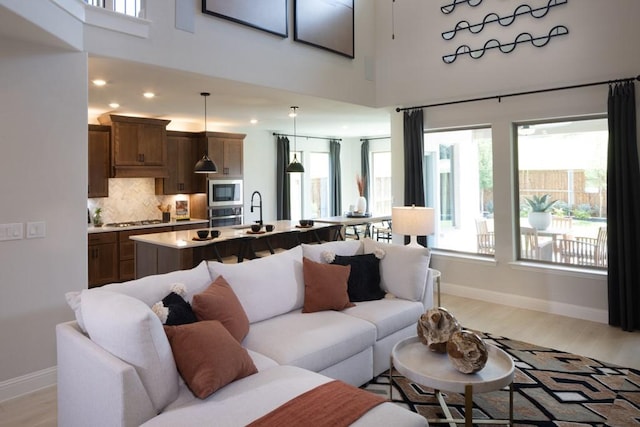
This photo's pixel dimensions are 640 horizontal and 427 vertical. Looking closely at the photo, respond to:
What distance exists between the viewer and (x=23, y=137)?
318 cm

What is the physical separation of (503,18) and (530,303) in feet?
11.2

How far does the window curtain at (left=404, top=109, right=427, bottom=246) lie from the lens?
5.92 meters

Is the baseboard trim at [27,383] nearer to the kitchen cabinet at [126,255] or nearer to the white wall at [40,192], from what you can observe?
the white wall at [40,192]

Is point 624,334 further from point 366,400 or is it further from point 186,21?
point 186,21

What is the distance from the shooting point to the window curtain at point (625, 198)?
4.25m

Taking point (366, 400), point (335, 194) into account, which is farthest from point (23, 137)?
point (335, 194)

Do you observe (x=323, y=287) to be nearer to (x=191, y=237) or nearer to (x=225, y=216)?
(x=191, y=237)

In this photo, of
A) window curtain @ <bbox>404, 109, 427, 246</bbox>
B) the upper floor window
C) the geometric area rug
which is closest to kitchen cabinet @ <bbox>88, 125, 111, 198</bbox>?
the upper floor window

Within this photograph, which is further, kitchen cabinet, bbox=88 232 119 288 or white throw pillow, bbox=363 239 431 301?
kitchen cabinet, bbox=88 232 119 288

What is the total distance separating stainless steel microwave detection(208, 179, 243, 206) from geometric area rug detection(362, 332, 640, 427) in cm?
521

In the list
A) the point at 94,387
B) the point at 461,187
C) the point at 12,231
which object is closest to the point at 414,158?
the point at 461,187

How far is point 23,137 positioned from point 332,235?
4609 mm

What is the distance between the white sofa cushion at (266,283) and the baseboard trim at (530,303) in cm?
299

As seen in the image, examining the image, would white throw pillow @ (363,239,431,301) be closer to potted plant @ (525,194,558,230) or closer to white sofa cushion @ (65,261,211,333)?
white sofa cushion @ (65,261,211,333)
